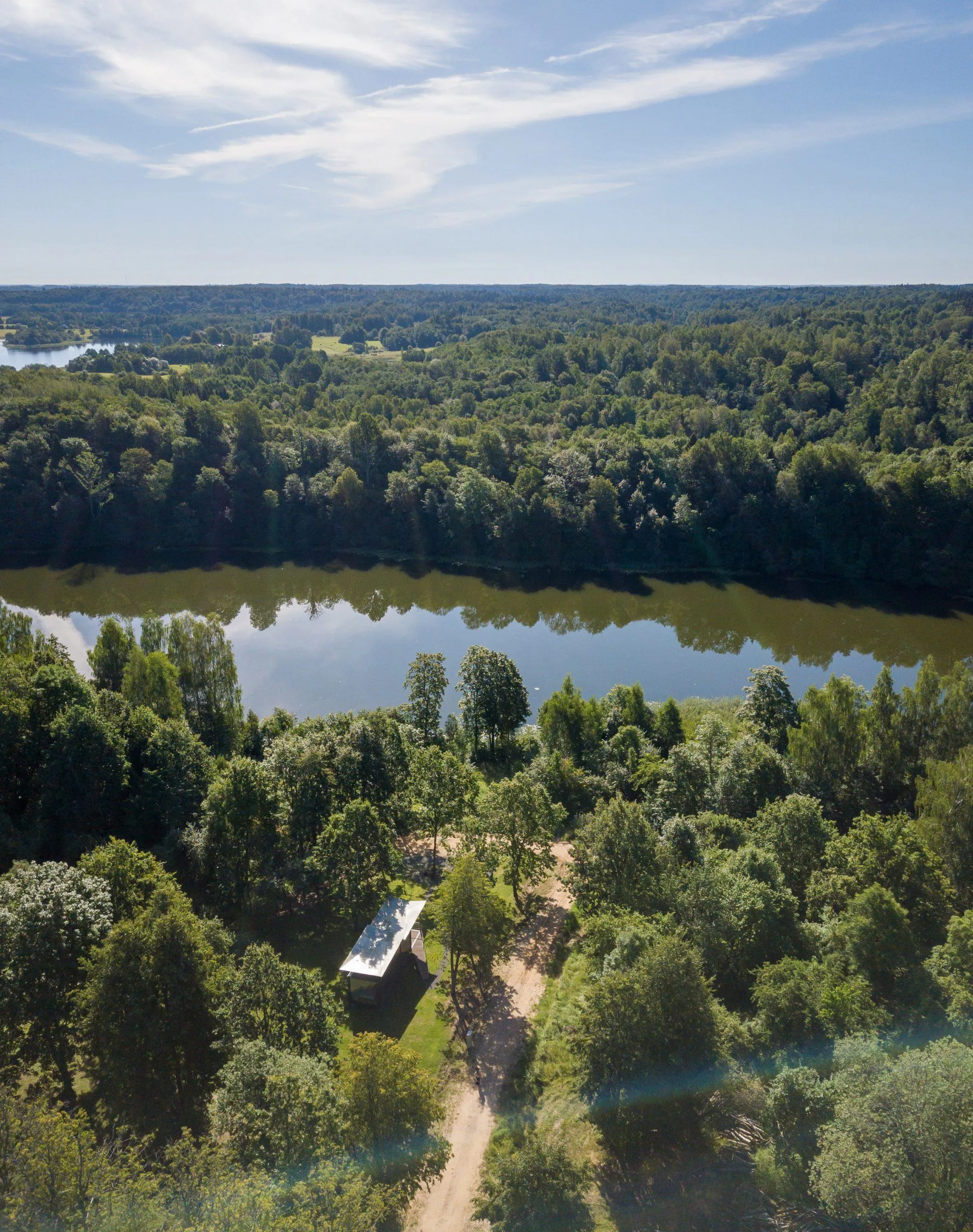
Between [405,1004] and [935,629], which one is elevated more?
[935,629]

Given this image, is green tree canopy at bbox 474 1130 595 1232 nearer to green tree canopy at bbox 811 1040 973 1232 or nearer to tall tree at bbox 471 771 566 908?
green tree canopy at bbox 811 1040 973 1232

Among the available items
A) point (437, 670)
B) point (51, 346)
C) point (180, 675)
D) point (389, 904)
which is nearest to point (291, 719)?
point (180, 675)

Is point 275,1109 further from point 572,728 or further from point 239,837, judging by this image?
point 572,728

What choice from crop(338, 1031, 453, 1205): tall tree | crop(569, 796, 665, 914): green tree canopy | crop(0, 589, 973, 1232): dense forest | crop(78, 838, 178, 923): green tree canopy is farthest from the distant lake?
crop(338, 1031, 453, 1205): tall tree

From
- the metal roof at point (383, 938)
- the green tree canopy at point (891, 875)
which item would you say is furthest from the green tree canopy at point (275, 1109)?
the green tree canopy at point (891, 875)

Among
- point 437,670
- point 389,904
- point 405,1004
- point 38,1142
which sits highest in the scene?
point 437,670

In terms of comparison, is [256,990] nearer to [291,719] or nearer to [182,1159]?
[182,1159]

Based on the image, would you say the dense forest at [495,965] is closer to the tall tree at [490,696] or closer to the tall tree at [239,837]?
the tall tree at [239,837]
